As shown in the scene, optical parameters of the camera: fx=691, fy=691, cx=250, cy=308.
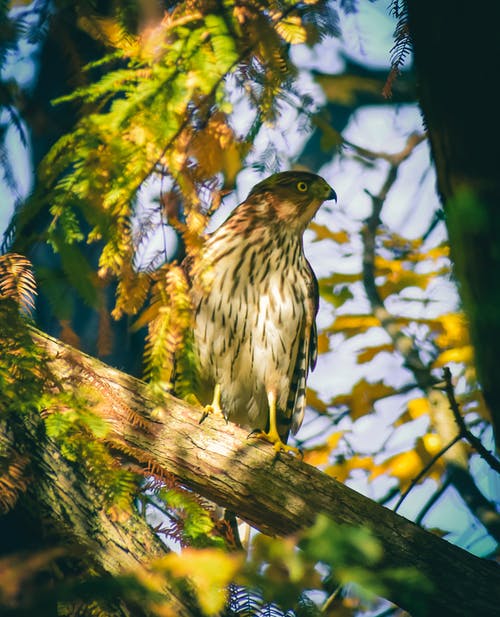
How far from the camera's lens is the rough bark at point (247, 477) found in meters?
2.59

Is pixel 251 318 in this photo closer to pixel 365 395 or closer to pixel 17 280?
pixel 365 395

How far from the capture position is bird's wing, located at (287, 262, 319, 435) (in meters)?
4.05

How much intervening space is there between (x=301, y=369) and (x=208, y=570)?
276 centimetres

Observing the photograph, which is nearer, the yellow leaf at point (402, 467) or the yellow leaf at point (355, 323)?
the yellow leaf at point (402, 467)

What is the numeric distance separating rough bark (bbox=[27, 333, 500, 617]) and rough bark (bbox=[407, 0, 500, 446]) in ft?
3.80

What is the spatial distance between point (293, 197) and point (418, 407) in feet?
5.07

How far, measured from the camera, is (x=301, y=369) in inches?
165

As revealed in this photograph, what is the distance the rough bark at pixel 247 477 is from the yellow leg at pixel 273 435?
19cm

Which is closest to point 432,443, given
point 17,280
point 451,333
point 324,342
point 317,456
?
point 451,333

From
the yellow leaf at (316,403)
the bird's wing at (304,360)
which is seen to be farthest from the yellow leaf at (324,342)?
the bird's wing at (304,360)

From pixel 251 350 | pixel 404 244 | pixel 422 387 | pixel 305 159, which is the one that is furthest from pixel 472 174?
pixel 305 159

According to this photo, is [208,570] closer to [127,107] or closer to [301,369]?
[127,107]

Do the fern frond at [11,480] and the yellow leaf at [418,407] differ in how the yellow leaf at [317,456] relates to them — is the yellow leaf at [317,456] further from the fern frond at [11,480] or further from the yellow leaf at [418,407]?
the fern frond at [11,480]

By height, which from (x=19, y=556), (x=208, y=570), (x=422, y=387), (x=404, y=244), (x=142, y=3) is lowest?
(x=19, y=556)
